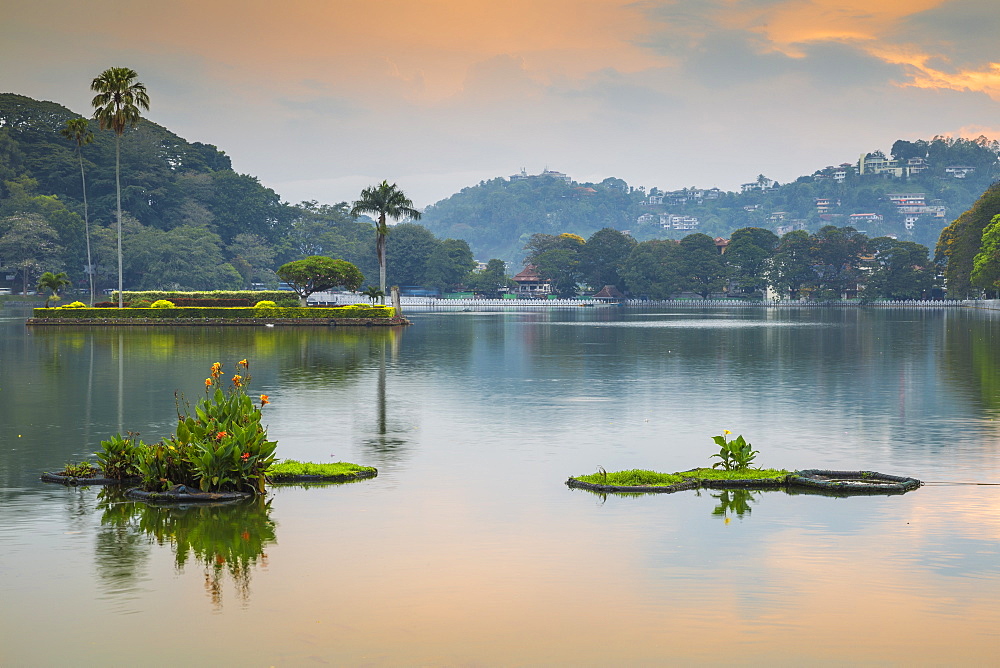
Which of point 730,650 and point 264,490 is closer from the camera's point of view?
point 730,650

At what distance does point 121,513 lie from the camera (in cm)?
1633

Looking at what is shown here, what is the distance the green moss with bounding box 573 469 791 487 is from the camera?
18.6 m

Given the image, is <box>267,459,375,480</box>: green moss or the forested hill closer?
<box>267,459,375,480</box>: green moss

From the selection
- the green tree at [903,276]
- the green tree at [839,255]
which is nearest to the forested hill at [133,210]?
the green tree at [839,255]

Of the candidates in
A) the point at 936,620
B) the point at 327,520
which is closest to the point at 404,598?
the point at 327,520

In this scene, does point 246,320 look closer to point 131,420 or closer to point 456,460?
point 131,420

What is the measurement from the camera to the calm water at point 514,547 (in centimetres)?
1065

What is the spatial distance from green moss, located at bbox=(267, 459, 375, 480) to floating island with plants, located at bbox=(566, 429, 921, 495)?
157 inches

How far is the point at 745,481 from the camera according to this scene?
741 inches

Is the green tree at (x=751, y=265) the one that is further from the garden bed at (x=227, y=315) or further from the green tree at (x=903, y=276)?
the garden bed at (x=227, y=315)

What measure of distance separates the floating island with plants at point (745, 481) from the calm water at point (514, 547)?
495 millimetres

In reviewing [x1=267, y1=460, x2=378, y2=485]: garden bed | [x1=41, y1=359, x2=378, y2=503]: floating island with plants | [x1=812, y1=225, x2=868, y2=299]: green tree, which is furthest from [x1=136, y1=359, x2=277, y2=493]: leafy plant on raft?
[x1=812, y1=225, x2=868, y2=299]: green tree

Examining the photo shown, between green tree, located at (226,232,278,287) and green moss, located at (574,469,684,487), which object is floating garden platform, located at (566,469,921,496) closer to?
green moss, located at (574,469,684,487)

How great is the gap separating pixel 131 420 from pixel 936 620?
21208mm
